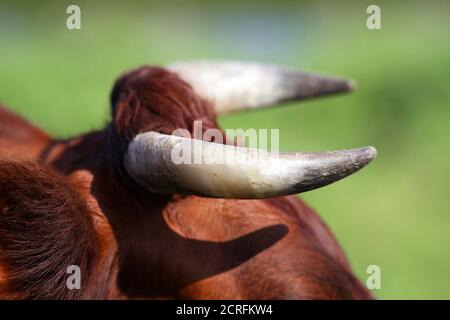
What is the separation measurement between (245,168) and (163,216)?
57 cm

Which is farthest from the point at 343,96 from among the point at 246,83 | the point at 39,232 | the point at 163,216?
the point at 39,232

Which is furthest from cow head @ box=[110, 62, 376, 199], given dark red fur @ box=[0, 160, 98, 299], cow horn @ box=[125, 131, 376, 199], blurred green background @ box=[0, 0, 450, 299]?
blurred green background @ box=[0, 0, 450, 299]

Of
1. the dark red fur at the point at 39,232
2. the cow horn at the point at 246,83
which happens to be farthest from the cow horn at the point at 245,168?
the cow horn at the point at 246,83

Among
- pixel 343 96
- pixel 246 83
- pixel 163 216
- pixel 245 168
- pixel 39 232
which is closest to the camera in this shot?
pixel 245 168

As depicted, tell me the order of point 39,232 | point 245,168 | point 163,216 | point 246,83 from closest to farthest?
point 245,168 < point 39,232 < point 163,216 < point 246,83

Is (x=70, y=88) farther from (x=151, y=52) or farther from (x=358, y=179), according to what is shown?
(x=358, y=179)

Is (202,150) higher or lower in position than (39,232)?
higher

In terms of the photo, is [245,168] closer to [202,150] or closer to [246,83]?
[202,150]

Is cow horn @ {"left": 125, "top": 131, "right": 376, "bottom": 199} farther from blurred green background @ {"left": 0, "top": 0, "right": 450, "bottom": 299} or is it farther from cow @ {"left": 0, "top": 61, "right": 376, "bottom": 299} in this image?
blurred green background @ {"left": 0, "top": 0, "right": 450, "bottom": 299}

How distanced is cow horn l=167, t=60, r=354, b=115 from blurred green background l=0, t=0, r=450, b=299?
12.2ft

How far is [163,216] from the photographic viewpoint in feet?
9.54

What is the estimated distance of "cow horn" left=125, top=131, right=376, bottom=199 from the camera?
7.91 feet

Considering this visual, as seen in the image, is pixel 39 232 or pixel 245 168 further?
pixel 39 232
